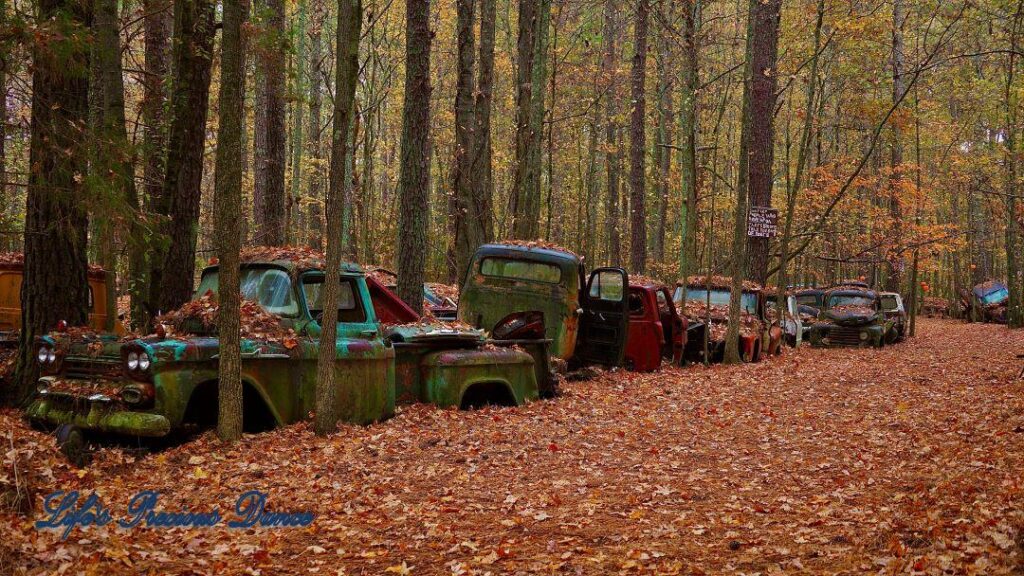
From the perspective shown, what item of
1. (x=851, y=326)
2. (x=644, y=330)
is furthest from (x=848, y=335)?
(x=644, y=330)

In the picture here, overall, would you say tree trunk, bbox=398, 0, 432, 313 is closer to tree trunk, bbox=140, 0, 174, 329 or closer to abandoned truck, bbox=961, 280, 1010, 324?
tree trunk, bbox=140, 0, 174, 329

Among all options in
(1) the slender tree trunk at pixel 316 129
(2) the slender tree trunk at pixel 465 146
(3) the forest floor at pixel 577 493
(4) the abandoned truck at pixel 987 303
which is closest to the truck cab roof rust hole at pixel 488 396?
(3) the forest floor at pixel 577 493

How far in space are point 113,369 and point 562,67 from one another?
78.9ft

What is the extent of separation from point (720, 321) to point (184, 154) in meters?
11.8

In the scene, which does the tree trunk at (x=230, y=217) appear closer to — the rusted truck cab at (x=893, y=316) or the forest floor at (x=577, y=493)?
the forest floor at (x=577, y=493)

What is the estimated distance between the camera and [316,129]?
28797mm

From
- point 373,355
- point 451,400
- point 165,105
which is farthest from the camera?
point 165,105

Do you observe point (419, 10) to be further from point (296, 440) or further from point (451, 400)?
point (296, 440)

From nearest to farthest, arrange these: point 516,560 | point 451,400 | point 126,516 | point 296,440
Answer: point 516,560 < point 126,516 < point 296,440 < point 451,400

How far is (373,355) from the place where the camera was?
8.50 m

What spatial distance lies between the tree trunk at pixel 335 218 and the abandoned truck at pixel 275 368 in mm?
285

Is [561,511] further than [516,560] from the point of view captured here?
Yes

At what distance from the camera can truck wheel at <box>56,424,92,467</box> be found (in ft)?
21.9

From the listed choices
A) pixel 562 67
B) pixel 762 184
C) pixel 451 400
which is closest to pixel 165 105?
pixel 451 400
